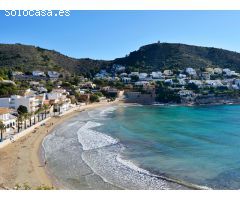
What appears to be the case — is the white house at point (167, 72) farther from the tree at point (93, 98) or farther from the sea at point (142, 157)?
the sea at point (142, 157)

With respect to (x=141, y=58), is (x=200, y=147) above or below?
below

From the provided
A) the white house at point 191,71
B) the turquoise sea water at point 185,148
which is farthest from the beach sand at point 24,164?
the white house at point 191,71

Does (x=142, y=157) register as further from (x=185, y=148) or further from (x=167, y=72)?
(x=167, y=72)

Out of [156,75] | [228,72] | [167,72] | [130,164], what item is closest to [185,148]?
[130,164]

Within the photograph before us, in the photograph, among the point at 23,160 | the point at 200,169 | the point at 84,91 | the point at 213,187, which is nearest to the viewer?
the point at 213,187
